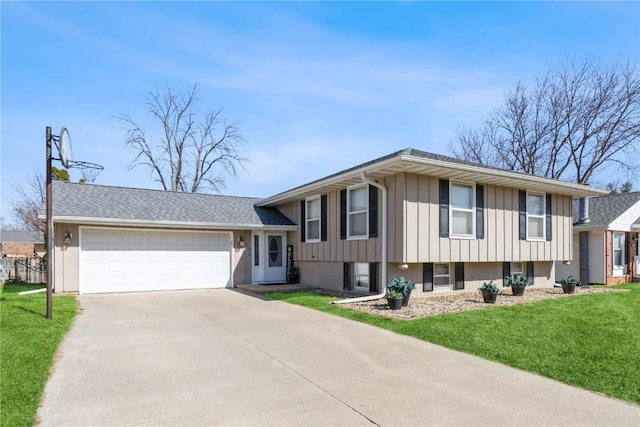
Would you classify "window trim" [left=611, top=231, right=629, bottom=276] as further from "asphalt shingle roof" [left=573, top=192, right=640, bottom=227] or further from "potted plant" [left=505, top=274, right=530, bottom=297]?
"potted plant" [left=505, top=274, right=530, bottom=297]

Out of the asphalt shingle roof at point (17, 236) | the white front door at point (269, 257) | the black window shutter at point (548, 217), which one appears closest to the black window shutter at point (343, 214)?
the white front door at point (269, 257)

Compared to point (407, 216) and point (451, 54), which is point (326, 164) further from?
point (407, 216)

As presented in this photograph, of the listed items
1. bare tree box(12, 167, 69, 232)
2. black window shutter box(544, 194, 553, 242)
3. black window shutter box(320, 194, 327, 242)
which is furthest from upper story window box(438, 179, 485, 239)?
bare tree box(12, 167, 69, 232)

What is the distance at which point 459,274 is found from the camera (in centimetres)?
1135

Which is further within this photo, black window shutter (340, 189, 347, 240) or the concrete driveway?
black window shutter (340, 189, 347, 240)

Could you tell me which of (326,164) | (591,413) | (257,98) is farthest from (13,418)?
(326,164)

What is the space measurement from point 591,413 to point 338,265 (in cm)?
896

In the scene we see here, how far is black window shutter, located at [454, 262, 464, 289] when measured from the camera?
1132cm

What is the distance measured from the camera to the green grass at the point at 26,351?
3.59m

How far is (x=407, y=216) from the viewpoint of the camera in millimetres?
9523

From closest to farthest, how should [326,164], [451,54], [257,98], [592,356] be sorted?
[592,356] < [451,54] < [257,98] < [326,164]

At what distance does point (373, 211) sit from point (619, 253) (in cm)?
1187

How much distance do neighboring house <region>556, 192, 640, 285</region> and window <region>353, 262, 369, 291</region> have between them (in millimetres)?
9299

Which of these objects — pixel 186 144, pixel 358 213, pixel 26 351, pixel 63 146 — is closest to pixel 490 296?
pixel 358 213
